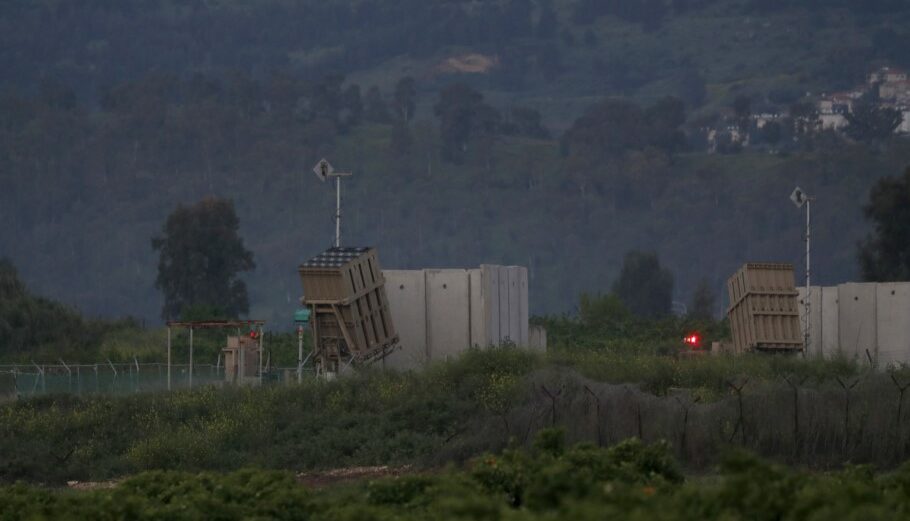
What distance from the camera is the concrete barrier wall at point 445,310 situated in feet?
154

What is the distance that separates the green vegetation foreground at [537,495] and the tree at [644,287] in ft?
447

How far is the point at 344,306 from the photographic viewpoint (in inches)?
1732

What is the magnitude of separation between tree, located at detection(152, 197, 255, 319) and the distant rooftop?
82596 millimetres

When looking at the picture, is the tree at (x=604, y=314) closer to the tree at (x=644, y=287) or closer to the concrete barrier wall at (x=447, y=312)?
the concrete barrier wall at (x=447, y=312)

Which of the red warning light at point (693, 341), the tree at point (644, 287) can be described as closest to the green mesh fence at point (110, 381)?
the red warning light at point (693, 341)

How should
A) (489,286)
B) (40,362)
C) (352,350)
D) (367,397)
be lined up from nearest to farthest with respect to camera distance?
(367,397), (352,350), (489,286), (40,362)

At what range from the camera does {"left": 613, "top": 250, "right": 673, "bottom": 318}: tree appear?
16288 centimetres

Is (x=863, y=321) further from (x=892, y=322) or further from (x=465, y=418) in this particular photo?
(x=465, y=418)

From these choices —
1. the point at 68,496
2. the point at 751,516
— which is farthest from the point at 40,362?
the point at 751,516

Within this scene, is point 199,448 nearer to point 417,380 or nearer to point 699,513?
point 417,380

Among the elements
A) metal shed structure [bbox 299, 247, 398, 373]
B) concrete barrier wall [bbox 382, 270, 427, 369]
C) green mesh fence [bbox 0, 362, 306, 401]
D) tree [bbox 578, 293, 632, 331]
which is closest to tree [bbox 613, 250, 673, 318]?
tree [bbox 578, 293, 632, 331]

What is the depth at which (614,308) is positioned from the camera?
331ft

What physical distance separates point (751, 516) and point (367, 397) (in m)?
20.8

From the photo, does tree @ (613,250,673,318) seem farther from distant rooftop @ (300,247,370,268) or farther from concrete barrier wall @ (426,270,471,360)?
distant rooftop @ (300,247,370,268)
